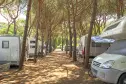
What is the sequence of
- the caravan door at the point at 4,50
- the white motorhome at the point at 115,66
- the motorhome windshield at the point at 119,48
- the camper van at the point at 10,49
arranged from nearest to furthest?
the white motorhome at the point at 115,66 → the motorhome windshield at the point at 119,48 → the camper van at the point at 10,49 → the caravan door at the point at 4,50

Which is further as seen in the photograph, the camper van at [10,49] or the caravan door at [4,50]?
the caravan door at [4,50]

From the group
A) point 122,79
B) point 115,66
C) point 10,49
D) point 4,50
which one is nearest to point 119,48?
point 115,66

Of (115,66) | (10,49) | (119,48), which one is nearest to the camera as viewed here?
(115,66)

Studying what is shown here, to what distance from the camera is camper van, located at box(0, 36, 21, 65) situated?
17.7 meters

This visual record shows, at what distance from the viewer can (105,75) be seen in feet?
31.2

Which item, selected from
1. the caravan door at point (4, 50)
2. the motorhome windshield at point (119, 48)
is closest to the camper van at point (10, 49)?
the caravan door at point (4, 50)

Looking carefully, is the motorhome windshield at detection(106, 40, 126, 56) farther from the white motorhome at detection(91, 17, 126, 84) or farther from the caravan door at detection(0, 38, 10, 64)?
the caravan door at detection(0, 38, 10, 64)

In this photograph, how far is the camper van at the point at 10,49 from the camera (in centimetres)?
1774

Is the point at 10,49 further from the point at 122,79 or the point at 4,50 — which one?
the point at 122,79

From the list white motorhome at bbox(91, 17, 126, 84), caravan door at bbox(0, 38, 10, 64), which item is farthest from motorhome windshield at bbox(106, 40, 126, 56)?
caravan door at bbox(0, 38, 10, 64)

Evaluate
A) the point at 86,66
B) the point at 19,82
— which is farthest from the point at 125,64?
the point at 86,66

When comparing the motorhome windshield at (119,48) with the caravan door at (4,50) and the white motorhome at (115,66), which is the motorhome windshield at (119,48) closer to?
the white motorhome at (115,66)

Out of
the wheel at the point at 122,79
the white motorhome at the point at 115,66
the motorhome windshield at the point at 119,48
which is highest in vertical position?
the motorhome windshield at the point at 119,48

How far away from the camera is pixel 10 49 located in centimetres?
1783
